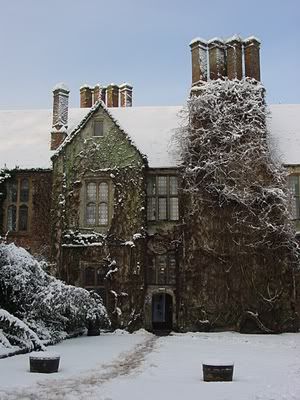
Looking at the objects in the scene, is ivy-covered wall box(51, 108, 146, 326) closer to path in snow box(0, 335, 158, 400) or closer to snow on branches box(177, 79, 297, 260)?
snow on branches box(177, 79, 297, 260)

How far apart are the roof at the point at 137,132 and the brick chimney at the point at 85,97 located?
2.60ft

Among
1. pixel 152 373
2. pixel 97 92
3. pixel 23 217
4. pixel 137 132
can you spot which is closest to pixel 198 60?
pixel 137 132

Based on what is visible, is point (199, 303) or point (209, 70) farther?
point (209, 70)

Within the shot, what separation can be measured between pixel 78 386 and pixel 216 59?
19.4 metres

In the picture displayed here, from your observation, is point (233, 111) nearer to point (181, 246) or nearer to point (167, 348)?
point (181, 246)

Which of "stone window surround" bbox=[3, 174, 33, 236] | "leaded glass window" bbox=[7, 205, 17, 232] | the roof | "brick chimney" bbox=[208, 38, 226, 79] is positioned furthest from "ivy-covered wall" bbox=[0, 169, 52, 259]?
"brick chimney" bbox=[208, 38, 226, 79]

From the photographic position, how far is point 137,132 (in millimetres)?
25875

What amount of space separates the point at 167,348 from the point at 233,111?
39.5 feet

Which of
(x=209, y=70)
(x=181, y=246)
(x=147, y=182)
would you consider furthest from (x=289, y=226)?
(x=209, y=70)

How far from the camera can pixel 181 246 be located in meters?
22.8

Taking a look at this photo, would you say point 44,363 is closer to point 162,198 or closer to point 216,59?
point 162,198

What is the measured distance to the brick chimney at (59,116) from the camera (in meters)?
25.2

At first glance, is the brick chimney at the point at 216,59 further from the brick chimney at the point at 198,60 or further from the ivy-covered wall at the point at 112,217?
the ivy-covered wall at the point at 112,217

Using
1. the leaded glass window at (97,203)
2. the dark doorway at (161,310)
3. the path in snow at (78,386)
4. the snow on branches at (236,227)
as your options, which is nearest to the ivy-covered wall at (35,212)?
the leaded glass window at (97,203)
